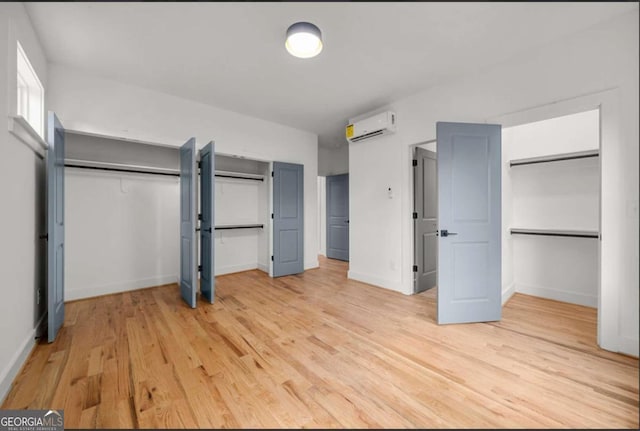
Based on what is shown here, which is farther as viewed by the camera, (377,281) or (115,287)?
(377,281)

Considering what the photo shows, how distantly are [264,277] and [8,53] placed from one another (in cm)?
360

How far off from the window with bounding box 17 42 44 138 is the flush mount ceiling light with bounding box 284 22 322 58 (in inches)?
80.0

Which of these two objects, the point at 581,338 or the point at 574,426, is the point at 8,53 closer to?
the point at 574,426

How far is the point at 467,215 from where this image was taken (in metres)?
2.59

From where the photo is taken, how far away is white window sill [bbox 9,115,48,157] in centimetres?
176

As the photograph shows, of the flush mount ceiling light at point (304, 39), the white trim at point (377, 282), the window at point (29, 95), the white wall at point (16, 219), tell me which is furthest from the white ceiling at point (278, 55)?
the white trim at point (377, 282)

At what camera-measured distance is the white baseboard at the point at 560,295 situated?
2941mm

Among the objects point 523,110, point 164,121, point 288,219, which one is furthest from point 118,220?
point 523,110

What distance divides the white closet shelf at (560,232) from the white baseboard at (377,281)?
159cm

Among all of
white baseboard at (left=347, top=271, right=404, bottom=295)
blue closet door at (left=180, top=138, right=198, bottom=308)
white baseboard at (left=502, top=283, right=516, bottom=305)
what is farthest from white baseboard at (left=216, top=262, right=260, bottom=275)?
white baseboard at (left=502, top=283, right=516, bottom=305)

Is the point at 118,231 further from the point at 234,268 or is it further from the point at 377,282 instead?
the point at 377,282

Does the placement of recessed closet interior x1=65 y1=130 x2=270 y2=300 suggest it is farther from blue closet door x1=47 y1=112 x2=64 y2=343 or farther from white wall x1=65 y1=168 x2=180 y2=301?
blue closet door x1=47 y1=112 x2=64 y2=343

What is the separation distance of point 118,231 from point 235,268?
5.96ft

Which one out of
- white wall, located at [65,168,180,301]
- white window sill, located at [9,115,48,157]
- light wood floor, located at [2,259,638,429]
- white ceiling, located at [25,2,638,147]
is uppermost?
white ceiling, located at [25,2,638,147]
